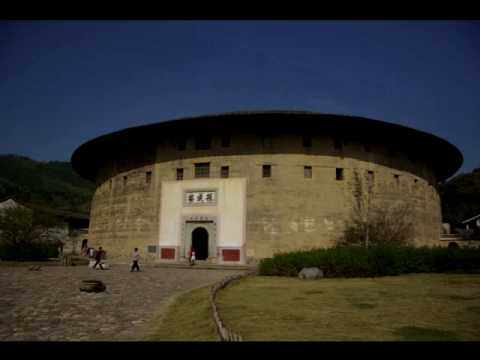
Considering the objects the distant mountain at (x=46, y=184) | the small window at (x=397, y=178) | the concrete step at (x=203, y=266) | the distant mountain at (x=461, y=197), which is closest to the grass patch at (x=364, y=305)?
the concrete step at (x=203, y=266)

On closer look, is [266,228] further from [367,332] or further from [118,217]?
[367,332]

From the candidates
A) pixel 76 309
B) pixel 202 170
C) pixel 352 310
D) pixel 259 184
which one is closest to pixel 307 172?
pixel 259 184

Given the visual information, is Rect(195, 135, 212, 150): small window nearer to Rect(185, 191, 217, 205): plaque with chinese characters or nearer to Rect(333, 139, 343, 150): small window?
Rect(185, 191, 217, 205): plaque with chinese characters

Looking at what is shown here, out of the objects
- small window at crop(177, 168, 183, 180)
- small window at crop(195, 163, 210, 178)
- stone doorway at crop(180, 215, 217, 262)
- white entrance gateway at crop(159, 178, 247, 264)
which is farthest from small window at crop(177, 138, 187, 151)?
stone doorway at crop(180, 215, 217, 262)

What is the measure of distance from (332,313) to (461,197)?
4952 centimetres

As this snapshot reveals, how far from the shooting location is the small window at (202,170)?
22609mm

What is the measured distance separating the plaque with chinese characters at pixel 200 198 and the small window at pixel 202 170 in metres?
1.01

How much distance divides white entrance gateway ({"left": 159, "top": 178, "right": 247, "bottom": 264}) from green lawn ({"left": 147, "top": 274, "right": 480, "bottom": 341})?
9579 mm

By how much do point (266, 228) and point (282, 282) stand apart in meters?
8.81

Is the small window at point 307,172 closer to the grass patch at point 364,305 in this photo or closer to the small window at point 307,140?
the small window at point 307,140

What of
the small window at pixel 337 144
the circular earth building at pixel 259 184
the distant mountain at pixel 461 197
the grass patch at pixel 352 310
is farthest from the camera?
the distant mountain at pixel 461 197

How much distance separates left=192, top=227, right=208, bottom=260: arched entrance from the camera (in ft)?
79.3

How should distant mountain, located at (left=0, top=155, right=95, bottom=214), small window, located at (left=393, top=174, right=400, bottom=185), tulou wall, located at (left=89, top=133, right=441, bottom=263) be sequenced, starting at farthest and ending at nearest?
distant mountain, located at (left=0, top=155, right=95, bottom=214), small window, located at (left=393, top=174, right=400, bottom=185), tulou wall, located at (left=89, top=133, right=441, bottom=263)

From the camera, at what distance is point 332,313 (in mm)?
7039
